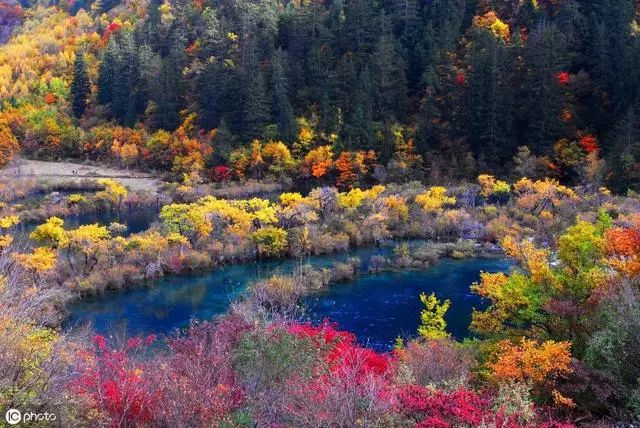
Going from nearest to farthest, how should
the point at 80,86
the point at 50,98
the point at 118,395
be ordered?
the point at 118,395 → the point at 80,86 → the point at 50,98

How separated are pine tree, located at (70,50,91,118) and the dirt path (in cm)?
1413

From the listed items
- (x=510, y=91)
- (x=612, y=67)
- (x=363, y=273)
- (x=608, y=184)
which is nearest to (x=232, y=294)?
(x=363, y=273)

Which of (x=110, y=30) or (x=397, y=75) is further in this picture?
(x=110, y=30)

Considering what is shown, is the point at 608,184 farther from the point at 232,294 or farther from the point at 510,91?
the point at 232,294

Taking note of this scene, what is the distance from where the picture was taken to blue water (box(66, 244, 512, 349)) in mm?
31484

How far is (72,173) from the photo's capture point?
74125 millimetres

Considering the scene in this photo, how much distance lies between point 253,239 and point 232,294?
7.65m

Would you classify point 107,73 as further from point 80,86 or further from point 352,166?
point 352,166

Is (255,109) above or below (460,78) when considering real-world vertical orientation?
below

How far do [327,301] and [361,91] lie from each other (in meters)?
38.9

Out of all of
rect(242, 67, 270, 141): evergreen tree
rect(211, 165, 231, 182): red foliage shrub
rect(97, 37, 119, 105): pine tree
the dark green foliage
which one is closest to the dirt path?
rect(211, 165, 231, 182): red foliage shrub

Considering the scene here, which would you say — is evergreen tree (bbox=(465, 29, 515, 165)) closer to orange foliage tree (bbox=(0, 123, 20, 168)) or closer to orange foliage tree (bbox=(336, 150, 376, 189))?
orange foliage tree (bbox=(336, 150, 376, 189))

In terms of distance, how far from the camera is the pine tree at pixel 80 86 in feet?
295

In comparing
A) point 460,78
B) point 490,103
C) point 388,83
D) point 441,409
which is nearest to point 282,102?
point 388,83
